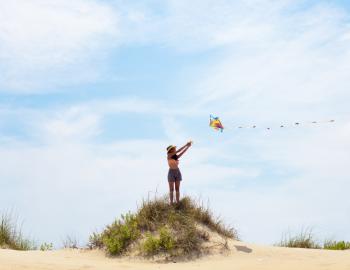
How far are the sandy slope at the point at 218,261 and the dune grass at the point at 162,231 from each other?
39cm

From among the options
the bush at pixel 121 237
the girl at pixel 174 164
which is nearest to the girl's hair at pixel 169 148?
the girl at pixel 174 164

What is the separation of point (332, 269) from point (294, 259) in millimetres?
1791

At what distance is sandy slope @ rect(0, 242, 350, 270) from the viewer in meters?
11.6

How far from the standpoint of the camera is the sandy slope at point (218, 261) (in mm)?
11586

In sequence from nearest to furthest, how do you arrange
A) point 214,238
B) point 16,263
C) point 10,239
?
1. point 16,263
2. point 214,238
3. point 10,239

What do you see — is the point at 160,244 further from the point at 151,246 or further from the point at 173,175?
the point at 173,175

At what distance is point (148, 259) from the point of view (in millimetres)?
13164

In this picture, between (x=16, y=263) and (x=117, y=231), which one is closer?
(x=16, y=263)

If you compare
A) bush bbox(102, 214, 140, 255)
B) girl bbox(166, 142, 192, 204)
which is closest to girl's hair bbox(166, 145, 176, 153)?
girl bbox(166, 142, 192, 204)

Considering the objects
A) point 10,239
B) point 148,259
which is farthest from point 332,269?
point 10,239

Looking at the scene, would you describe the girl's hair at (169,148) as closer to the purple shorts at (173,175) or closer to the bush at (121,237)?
the purple shorts at (173,175)

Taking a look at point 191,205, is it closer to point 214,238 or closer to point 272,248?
point 214,238

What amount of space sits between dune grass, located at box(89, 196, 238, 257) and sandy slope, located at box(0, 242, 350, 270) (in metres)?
0.39

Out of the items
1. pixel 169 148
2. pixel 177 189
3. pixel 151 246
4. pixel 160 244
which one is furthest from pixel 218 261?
pixel 169 148
